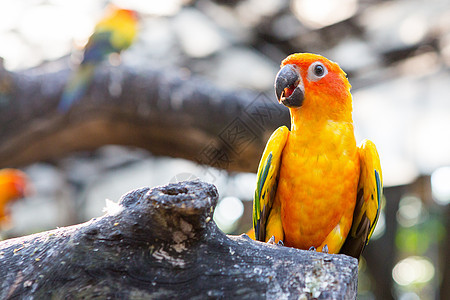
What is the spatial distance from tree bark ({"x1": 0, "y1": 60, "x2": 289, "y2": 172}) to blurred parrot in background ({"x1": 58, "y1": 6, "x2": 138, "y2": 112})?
2.9 inches

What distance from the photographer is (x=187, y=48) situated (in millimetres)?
7672

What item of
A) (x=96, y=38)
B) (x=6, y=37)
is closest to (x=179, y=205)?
(x=96, y=38)

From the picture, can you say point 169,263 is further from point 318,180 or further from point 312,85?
point 312,85

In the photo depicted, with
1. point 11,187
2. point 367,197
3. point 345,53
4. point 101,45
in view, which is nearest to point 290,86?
point 367,197

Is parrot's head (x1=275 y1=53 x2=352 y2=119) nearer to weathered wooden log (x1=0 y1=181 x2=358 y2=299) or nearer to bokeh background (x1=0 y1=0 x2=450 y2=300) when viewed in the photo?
weathered wooden log (x1=0 y1=181 x2=358 y2=299)

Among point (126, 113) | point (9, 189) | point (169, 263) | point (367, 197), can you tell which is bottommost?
point (169, 263)

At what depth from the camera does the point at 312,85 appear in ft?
7.50

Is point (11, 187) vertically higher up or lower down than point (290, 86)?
higher up

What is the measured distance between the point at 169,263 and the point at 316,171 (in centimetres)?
102

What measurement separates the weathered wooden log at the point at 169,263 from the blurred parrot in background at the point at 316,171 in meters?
0.76

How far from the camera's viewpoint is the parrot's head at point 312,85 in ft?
7.47

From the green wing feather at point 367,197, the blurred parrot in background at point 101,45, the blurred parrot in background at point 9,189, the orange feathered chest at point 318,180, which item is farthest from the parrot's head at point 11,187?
the green wing feather at point 367,197

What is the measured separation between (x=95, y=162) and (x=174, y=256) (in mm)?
9472

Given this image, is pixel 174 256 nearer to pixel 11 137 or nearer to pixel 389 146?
pixel 11 137
